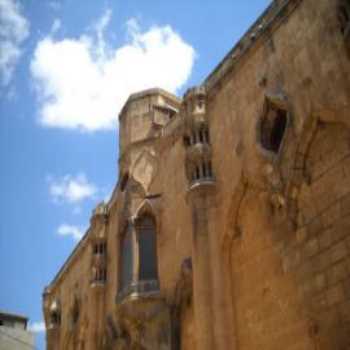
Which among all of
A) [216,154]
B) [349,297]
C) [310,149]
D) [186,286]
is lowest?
[349,297]

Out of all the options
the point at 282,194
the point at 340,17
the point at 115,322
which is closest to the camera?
the point at 340,17

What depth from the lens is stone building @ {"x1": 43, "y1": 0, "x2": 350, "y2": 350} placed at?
987 cm

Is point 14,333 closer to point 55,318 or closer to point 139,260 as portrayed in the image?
point 55,318

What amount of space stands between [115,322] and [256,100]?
7.66m

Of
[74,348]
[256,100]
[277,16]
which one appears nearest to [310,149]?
[256,100]

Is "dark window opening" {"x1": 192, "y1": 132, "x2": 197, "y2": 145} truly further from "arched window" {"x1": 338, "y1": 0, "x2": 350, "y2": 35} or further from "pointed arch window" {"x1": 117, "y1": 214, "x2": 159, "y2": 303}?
"arched window" {"x1": 338, "y1": 0, "x2": 350, "y2": 35}

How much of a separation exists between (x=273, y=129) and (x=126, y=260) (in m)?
6.54

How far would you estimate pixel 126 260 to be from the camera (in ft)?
53.5

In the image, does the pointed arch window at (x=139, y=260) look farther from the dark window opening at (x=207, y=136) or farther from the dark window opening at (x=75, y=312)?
the dark window opening at (x=75, y=312)

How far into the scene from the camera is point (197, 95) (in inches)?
579

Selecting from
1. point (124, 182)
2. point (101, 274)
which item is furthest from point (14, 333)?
point (124, 182)

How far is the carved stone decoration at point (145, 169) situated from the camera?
1672 centimetres

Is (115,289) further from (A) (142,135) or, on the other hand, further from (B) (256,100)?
(B) (256,100)

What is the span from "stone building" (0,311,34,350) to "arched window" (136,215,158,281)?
789 centimetres
